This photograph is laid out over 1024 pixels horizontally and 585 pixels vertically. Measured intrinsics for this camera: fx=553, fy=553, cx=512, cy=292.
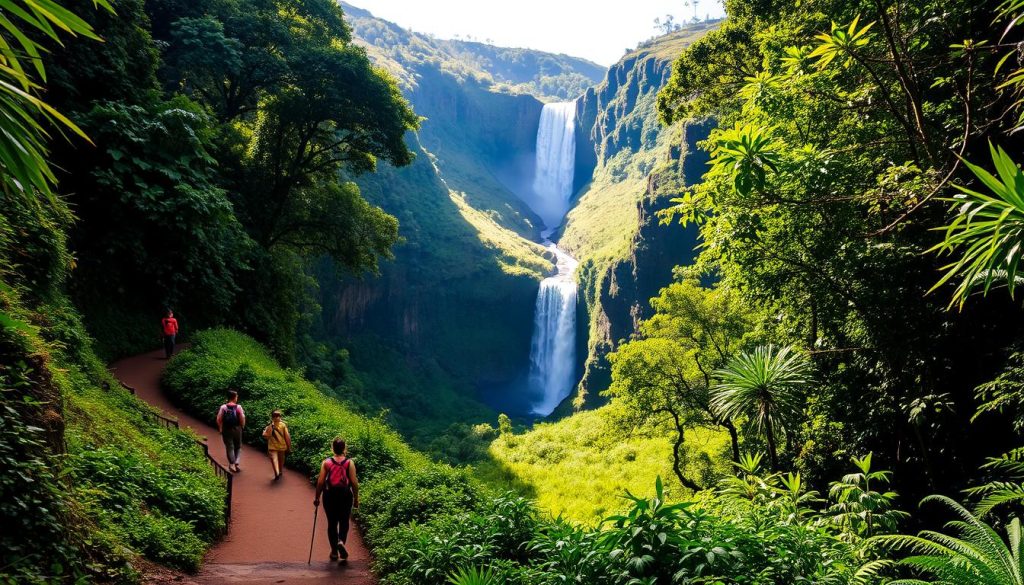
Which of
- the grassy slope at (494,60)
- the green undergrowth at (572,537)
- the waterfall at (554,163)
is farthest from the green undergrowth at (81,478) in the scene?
the grassy slope at (494,60)

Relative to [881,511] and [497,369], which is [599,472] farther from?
[497,369]

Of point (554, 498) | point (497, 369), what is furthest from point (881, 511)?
point (497, 369)

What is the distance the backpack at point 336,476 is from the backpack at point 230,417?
3788mm

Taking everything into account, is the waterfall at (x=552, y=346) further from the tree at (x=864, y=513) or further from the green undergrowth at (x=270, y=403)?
the tree at (x=864, y=513)

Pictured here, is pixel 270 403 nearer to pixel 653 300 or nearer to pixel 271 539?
pixel 271 539

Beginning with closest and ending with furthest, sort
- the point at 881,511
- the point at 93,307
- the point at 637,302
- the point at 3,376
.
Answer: the point at 3,376
the point at 881,511
the point at 93,307
the point at 637,302

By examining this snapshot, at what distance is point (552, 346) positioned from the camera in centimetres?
5547

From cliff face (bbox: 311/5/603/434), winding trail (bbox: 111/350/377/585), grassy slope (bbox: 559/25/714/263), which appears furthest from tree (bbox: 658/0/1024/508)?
grassy slope (bbox: 559/25/714/263)

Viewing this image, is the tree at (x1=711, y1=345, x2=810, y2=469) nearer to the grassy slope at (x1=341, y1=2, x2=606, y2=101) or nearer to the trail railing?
the trail railing

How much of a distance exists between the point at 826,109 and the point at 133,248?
15065mm

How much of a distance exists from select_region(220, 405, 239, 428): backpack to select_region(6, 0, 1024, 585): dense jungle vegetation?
71 centimetres

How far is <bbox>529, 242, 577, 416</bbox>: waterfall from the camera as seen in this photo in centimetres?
5506

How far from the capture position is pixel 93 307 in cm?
1352

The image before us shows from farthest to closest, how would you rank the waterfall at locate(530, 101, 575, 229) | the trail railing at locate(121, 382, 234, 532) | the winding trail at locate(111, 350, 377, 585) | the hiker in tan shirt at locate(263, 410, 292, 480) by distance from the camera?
the waterfall at locate(530, 101, 575, 229) < the hiker in tan shirt at locate(263, 410, 292, 480) < the trail railing at locate(121, 382, 234, 532) < the winding trail at locate(111, 350, 377, 585)
